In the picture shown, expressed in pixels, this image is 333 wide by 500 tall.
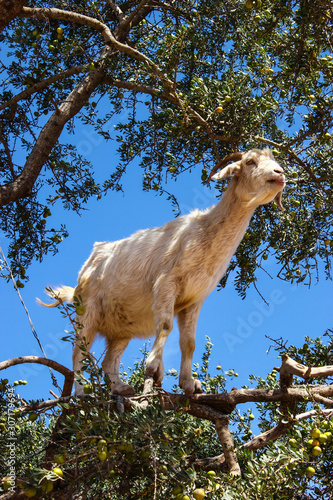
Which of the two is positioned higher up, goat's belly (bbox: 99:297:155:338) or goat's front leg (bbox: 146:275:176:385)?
goat's belly (bbox: 99:297:155:338)

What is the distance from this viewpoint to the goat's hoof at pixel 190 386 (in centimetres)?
464

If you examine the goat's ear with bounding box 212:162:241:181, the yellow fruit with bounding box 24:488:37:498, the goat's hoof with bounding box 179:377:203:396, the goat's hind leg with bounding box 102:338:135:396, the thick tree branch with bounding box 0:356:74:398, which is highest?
the goat's ear with bounding box 212:162:241:181

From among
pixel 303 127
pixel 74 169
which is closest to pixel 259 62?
pixel 303 127

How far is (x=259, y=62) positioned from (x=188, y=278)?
6.79 feet

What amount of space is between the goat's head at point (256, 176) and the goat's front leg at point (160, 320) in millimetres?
1002

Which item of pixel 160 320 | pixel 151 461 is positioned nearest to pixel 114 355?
pixel 160 320

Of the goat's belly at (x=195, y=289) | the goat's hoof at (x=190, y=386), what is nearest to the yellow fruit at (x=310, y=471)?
the goat's hoof at (x=190, y=386)

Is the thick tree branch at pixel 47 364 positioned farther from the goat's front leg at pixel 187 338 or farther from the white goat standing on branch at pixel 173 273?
the goat's front leg at pixel 187 338

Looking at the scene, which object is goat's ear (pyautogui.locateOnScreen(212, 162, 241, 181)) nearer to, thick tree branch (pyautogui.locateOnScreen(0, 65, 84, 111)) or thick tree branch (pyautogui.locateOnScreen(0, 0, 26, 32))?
thick tree branch (pyautogui.locateOnScreen(0, 0, 26, 32))

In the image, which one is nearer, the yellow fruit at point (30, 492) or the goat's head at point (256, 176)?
the yellow fruit at point (30, 492)

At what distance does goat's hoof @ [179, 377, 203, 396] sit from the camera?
4.64 meters

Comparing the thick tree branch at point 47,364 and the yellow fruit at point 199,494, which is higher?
the thick tree branch at point 47,364

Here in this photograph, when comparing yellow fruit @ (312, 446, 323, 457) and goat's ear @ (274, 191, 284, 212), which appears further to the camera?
goat's ear @ (274, 191, 284, 212)

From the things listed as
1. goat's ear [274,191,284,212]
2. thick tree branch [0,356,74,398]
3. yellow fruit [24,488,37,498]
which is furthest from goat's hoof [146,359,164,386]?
goat's ear [274,191,284,212]
